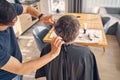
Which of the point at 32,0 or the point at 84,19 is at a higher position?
the point at 32,0

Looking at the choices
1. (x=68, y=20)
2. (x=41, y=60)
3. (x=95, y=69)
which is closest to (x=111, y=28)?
(x=95, y=69)

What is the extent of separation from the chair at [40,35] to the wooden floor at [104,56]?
56 cm

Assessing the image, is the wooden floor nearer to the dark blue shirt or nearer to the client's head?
the dark blue shirt

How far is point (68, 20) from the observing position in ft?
4.09

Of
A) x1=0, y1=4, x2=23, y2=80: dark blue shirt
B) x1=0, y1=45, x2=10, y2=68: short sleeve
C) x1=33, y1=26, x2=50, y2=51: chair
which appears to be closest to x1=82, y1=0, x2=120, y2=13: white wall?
x1=33, y1=26, x2=50, y2=51: chair

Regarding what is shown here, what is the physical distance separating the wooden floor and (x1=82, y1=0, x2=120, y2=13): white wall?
972mm

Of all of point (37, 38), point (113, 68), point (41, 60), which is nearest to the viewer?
point (41, 60)

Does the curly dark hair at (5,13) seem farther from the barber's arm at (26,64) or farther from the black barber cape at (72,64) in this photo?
the black barber cape at (72,64)

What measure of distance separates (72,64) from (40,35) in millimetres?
1032

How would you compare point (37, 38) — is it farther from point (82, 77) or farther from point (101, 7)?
point (101, 7)

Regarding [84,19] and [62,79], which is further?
[84,19]

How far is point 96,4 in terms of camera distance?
4195mm

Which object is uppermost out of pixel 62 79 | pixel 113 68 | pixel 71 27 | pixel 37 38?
pixel 71 27

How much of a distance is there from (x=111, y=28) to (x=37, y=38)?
2.04 metres
